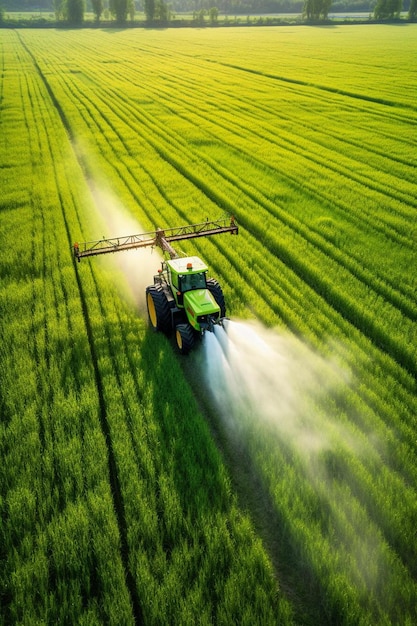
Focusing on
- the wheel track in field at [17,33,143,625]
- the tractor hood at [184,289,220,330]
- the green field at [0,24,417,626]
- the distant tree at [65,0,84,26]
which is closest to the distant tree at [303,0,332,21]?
the distant tree at [65,0,84,26]

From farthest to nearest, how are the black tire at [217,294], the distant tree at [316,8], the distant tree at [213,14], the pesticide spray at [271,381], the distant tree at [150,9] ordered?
the distant tree at [213,14]
the distant tree at [316,8]
the distant tree at [150,9]
the black tire at [217,294]
the pesticide spray at [271,381]

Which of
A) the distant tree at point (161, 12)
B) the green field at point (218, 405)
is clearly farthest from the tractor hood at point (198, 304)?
the distant tree at point (161, 12)

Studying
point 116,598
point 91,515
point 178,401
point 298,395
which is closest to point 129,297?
point 178,401

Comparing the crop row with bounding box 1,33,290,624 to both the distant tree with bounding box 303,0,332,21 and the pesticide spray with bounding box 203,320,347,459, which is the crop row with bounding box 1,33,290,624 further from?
the distant tree with bounding box 303,0,332,21

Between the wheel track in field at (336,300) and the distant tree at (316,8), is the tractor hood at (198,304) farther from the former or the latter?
the distant tree at (316,8)

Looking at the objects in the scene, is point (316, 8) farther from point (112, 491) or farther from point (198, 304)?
point (112, 491)
